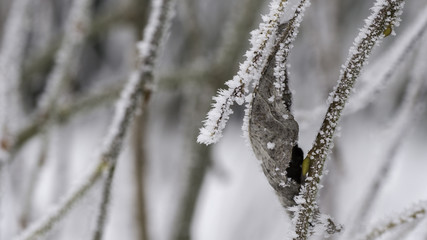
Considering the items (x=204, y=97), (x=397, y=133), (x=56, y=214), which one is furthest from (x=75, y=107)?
(x=397, y=133)

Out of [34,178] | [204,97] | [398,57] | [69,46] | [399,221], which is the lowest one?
[399,221]

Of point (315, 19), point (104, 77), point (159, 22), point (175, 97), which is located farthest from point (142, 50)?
point (104, 77)

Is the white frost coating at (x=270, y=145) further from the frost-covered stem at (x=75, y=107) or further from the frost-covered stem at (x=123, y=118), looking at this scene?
the frost-covered stem at (x=75, y=107)

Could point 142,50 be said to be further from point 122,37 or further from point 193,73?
point 122,37

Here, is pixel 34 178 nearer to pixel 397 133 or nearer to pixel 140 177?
pixel 140 177

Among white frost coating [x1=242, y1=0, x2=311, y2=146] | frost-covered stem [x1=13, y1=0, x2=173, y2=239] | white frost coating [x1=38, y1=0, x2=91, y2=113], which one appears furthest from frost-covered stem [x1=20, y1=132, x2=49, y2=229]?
white frost coating [x1=242, y1=0, x2=311, y2=146]
